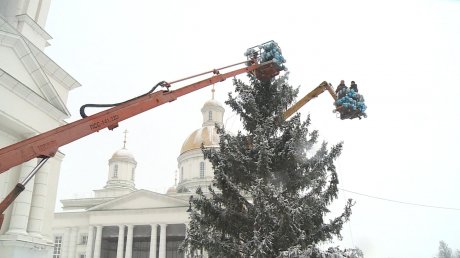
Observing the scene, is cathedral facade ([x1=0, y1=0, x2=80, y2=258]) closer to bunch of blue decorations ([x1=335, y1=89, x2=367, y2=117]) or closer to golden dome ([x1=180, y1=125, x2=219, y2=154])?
bunch of blue decorations ([x1=335, y1=89, x2=367, y2=117])

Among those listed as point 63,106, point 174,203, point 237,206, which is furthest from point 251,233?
point 174,203

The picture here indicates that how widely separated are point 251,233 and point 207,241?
1.34m

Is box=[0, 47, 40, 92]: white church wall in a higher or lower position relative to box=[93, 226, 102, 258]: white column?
higher

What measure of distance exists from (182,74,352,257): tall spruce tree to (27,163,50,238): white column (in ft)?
22.3

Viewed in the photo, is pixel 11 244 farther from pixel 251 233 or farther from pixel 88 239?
pixel 88 239

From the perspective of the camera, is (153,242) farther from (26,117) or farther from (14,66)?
(14,66)

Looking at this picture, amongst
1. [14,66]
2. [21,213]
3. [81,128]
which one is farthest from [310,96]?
[21,213]

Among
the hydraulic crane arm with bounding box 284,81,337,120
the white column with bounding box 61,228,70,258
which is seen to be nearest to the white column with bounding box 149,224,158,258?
the white column with bounding box 61,228,70,258

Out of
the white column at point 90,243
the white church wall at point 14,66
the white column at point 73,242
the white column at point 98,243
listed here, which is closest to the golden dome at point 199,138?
the white column at point 98,243

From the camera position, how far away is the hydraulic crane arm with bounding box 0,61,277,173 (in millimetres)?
8062

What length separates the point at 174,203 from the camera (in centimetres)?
4888

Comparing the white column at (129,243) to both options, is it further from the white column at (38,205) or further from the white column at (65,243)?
the white column at (38,205)

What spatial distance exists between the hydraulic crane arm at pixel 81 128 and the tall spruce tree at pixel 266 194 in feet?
9.62

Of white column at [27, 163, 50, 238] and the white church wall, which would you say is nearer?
the white church wall
